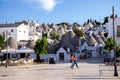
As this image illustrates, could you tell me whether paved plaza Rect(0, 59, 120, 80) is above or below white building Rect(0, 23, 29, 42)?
below

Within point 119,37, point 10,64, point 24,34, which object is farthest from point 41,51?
point 24,34

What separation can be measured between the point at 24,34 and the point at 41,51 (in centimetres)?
6415

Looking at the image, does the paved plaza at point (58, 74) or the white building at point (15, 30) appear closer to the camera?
the paved plaza at point (58, 74)

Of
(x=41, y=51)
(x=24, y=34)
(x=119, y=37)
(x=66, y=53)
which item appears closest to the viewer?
(x=41, y=51)

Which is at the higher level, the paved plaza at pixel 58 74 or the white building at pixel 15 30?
the white building at pixel 15 30

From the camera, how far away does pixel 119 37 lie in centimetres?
6500

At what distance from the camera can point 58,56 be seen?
80.1 m

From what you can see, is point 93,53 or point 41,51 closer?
point 41,51

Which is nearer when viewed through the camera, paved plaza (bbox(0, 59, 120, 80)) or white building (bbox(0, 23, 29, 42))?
paved plaza (bbox(0, 59, 120, 80))

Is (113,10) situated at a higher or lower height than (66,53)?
higher

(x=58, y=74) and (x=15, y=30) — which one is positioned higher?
(x=15, y=30)

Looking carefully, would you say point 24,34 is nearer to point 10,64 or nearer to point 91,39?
point 91,39

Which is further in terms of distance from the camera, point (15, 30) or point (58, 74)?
point (15, 30)

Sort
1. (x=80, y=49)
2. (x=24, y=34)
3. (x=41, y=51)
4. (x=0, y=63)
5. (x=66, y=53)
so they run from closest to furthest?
(x=0, y=63) < (x=41, y=51) < (x=66, y=53) < (x=80, y=49) < (x=24, y=34)
